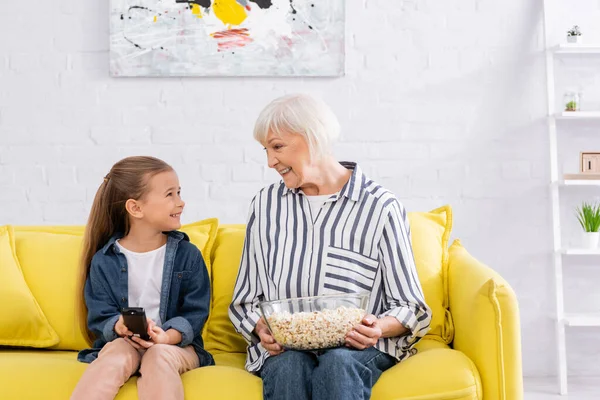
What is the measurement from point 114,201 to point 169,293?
329 mm

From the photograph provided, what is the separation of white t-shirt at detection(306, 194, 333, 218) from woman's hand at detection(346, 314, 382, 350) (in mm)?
387

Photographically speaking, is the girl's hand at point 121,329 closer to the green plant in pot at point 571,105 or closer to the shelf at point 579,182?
the shelf at point 579,182

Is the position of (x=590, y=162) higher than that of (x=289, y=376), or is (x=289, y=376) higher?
(x=590, y=162)

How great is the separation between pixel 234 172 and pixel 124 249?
1.00 meters

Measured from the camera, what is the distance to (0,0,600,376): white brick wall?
3.25 metres

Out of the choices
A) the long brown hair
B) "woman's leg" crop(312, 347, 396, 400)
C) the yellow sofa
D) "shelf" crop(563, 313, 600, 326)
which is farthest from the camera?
"shelf" crop(563, 313, 600, 326)

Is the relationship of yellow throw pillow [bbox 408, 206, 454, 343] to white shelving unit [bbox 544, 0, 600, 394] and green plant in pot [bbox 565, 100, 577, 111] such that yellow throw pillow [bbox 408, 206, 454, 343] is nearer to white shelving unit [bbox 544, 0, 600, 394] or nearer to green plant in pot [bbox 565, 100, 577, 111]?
white shelving unit [bbox 544, 0, 600, 394]

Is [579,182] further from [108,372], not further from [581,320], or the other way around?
[108,372]

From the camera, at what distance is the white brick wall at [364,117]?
10.6 feet

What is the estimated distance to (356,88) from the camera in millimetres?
3271

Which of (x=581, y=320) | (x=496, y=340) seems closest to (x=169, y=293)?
(x=496, y=340)

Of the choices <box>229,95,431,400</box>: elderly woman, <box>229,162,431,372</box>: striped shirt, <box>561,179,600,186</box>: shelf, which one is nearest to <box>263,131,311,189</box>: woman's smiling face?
<box>229,95,431,400</box>: elderly woman

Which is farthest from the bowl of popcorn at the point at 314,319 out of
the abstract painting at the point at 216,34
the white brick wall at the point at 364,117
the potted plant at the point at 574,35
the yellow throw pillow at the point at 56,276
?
the potted plant at the point at 574,35

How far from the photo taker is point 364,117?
328 centimetres
